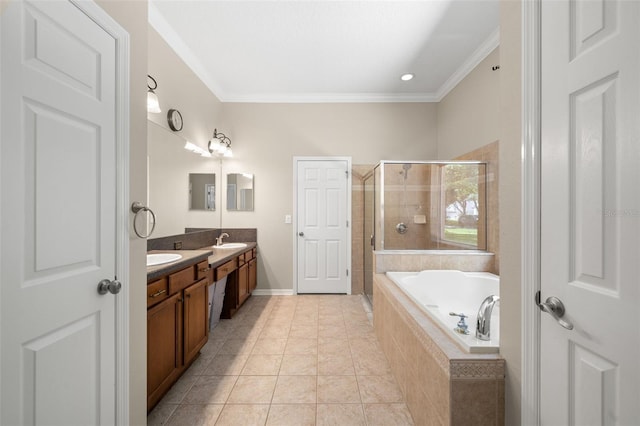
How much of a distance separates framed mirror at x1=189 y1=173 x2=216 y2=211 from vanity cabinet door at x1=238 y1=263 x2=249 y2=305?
3.04 feet

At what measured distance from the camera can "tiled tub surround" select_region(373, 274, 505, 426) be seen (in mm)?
1015

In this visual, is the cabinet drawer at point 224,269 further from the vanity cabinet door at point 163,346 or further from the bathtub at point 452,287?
the bathtub at point 452,287

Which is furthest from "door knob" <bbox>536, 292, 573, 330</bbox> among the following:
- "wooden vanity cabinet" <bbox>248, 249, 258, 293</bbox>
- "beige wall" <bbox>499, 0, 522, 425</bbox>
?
"wooden vanity cabinet" <bbox>248, 249, 258, 293</bbox>

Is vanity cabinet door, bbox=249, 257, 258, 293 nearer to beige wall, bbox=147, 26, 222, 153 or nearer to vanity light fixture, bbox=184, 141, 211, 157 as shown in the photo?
vanity light fixture, bbox=184, 141, 211, 157

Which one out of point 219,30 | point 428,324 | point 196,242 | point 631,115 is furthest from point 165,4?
Answer: point 428,324

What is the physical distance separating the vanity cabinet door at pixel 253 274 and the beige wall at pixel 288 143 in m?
0.08

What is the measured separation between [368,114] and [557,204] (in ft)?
10.5

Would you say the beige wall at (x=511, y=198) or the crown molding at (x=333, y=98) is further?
the crown molding at (x=333, y=98)

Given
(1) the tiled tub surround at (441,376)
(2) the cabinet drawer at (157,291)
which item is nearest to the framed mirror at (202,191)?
(2) the cabinet drawer at (157,291)

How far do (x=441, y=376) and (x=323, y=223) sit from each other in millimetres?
2703

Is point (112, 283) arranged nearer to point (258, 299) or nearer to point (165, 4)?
point (165, 4)

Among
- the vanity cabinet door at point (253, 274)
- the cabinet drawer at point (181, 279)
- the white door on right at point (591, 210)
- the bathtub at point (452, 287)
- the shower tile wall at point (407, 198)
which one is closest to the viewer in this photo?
the white door on right at point (591, 210)

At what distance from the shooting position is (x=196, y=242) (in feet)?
9.69

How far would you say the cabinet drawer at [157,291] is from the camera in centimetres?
138
